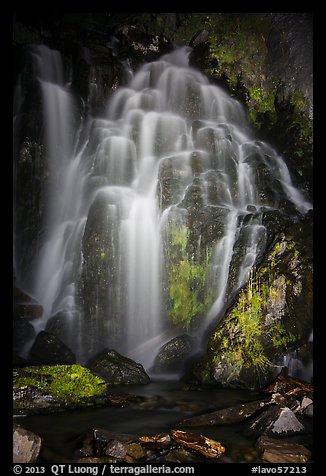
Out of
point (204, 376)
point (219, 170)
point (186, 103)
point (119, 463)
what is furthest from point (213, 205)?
point (119, 463)

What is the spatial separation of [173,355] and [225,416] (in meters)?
3.76

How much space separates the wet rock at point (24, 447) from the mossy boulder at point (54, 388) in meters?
1.85

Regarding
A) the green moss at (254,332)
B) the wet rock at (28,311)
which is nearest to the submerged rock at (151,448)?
the green moss at (254,332)

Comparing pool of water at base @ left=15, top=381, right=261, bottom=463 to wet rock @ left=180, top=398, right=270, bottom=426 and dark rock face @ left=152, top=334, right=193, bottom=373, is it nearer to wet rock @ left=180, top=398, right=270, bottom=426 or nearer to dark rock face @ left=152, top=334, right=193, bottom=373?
wet rock @ left=180, top=398, right=270, bottom=426

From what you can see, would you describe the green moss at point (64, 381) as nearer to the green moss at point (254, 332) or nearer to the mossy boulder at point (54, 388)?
the mossy boulder at point (54, 388)

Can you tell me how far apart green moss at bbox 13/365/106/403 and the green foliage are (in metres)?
3.82

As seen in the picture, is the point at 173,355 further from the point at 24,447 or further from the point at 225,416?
the point at 24,447

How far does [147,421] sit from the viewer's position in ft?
20.6

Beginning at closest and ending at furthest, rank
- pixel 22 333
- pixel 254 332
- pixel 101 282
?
pixel 254 332
pixel 22 333
pixel 101 282

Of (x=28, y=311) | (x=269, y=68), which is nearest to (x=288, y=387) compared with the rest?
(x=28, y=311)

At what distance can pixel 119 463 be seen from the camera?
14.6 feet

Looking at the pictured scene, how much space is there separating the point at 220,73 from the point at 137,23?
550 cm

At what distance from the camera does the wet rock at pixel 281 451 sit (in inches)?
177

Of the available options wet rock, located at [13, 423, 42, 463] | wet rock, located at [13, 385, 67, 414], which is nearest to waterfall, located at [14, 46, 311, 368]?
wet rock, located at [13, 385, 67, 414]
